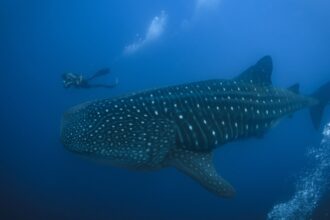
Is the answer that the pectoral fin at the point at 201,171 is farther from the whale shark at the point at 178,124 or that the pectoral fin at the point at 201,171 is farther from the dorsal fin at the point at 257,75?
the dorsal fin at the point at 257,75

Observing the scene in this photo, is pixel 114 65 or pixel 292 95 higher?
pixel 114 65

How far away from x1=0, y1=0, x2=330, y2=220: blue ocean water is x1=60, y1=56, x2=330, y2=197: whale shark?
14.8m

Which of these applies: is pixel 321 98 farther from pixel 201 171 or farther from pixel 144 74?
pixel 144 74

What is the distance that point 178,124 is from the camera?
672 cm

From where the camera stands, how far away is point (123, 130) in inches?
235

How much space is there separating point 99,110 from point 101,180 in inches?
701

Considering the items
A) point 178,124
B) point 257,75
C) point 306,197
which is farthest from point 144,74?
point 178,124

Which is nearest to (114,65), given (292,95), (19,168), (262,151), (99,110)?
(19,168)

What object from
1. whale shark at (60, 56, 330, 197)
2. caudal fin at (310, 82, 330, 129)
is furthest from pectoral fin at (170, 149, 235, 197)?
caudal fin at (310, 82, 330, 129)

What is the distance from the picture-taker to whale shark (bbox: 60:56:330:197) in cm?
582

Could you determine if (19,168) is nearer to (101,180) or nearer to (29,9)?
(101,180)

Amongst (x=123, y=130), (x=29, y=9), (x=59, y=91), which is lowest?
(x=123, y=130)

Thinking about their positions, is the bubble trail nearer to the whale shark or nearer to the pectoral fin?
the whale shark

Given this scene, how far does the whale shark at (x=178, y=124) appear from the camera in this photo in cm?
582
